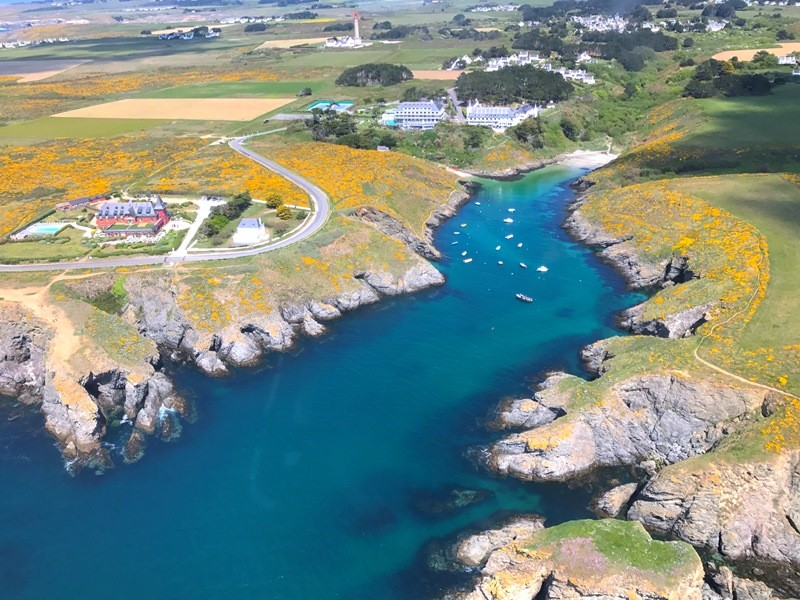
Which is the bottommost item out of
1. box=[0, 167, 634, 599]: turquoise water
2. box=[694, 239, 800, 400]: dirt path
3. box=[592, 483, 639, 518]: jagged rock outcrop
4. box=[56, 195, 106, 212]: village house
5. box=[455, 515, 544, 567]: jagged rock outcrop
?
box=[592, 483, 639, 518]: jagged rock outcrop

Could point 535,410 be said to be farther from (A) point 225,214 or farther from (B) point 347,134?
(B) point 347,134

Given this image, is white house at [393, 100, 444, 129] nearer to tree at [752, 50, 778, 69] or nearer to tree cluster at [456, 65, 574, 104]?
tree cluster at [456, 65, 574, 104]

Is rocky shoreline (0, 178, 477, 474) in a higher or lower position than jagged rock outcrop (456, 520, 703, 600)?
higher

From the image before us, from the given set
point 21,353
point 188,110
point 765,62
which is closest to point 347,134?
point 188,110

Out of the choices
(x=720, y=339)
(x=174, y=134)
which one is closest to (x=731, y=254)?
(x=720, y=339)

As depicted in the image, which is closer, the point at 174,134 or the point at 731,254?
the point at 731,254

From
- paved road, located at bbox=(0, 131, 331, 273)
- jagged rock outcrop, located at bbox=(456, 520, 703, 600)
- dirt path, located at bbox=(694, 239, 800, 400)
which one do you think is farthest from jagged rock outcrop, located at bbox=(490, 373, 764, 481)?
paved road, located at bbox=(0, 131, 331, 273)

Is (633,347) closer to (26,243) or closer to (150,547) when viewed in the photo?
(150,547)
